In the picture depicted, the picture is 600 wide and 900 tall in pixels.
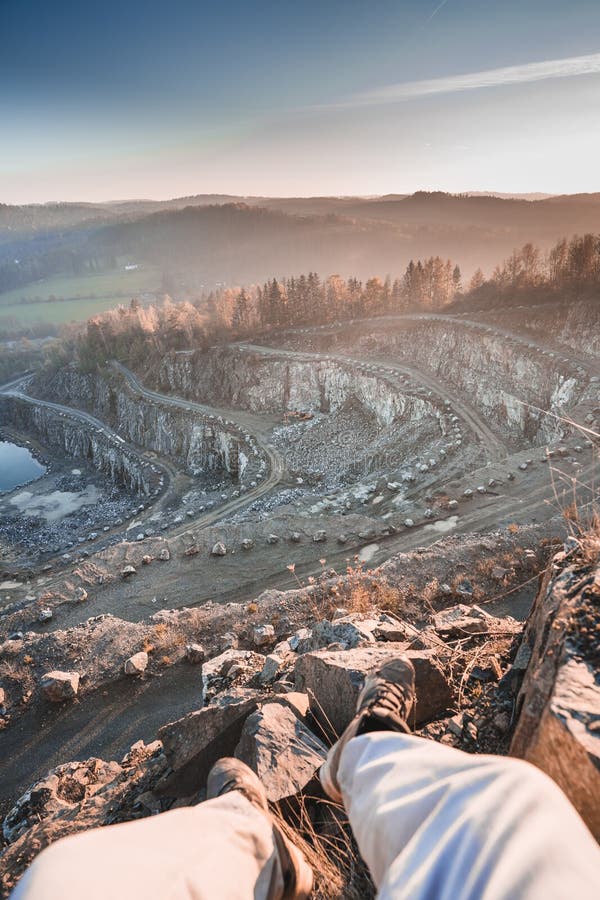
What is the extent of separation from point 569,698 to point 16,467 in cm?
6493

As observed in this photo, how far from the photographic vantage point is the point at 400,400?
30297 millimetres

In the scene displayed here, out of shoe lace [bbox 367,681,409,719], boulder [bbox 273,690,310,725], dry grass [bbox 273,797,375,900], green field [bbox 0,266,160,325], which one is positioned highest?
green field [bbox 0,266,160,325]

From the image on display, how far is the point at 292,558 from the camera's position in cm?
1487

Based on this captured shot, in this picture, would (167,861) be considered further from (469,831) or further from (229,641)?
(229,641)

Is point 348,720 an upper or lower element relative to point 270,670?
upper

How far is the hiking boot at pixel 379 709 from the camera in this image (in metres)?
2.66

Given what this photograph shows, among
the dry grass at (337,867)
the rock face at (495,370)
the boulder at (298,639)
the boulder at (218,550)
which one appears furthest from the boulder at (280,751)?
the rock face at (495,370)

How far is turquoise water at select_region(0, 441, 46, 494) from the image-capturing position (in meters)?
49.9

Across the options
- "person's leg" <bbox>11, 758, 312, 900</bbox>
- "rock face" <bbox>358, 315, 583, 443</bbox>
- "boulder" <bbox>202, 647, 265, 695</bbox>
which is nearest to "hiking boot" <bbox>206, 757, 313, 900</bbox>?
"person's leg" <bbox>11, 758, 312, 900</bbox>

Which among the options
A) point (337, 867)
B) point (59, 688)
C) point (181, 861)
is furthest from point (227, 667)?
point (181, 861)

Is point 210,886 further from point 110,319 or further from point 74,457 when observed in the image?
point 110,319

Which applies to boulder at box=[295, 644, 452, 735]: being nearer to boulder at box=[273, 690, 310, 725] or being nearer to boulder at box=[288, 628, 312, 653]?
boulder at box=[273, 690, 310, 725]

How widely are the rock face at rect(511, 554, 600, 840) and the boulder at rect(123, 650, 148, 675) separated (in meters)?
8.39

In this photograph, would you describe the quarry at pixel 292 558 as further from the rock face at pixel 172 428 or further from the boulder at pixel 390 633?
the rock face at pixel 172 428
